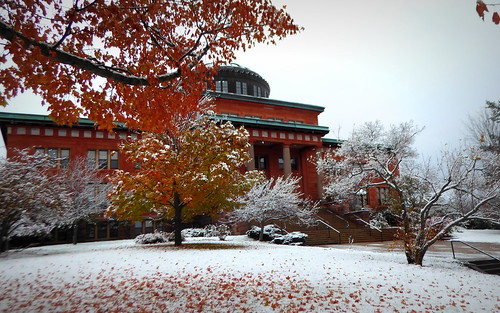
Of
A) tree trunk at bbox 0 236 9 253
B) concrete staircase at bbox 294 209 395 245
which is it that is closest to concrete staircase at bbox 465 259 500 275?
concrete staircase at bbox 294 209 395 245

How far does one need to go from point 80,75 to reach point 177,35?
2.97 m

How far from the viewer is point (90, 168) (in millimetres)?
26344

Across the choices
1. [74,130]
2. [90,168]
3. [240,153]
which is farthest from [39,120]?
[240,153]

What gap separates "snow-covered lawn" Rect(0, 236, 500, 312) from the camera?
6.40 metres

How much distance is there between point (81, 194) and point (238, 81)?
27543mm

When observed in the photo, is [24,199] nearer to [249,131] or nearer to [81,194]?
[81,194]

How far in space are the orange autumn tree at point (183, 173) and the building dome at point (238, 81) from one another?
25621mm

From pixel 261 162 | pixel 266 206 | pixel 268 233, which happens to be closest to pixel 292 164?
pixel 261 162

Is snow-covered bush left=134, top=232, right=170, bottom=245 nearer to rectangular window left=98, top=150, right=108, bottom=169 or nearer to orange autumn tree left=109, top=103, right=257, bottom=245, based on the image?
orange autumn tree left=109, top=103, right=257, bottom=245

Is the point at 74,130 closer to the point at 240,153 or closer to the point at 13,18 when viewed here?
the point at 240,153

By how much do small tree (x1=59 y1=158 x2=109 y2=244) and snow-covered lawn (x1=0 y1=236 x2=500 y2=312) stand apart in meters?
10.3

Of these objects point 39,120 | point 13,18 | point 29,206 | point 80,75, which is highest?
point 39,120

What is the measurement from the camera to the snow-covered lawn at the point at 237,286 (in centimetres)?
640

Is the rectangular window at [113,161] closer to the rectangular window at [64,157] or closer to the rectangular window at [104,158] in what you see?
the rectangular window at [104,158]
